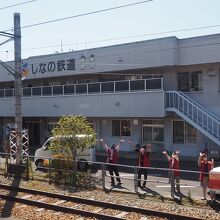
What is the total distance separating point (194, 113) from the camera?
26203mm

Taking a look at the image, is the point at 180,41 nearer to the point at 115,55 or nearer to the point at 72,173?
the point at 115,55

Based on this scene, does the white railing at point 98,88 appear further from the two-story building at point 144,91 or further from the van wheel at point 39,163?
the van wheel at point 39,163

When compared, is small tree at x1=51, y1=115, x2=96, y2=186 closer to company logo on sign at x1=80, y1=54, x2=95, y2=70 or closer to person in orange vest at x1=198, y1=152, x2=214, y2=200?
person in orange vest at x1=198, y1=152, x2=214, y2=200

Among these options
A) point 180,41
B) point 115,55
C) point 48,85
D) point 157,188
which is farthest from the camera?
point 48,85

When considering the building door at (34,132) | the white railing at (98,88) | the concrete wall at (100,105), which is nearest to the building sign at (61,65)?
the white railing at (98,88)

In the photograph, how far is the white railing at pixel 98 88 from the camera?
1117 inches

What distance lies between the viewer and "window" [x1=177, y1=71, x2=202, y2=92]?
2802 centimetres

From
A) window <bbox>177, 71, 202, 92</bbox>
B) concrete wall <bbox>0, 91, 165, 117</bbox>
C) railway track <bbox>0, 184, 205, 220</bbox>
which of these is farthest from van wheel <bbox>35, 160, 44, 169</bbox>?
window <bbox>177, 71, 202, 92</bbox>

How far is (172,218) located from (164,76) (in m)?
17.8

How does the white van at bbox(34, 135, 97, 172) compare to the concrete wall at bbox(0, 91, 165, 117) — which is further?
the concrete wall at bbox(0, 91, 165, 117)

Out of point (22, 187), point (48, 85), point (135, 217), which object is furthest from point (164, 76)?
point (135, 217)

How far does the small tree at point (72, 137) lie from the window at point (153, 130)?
39.5 feet

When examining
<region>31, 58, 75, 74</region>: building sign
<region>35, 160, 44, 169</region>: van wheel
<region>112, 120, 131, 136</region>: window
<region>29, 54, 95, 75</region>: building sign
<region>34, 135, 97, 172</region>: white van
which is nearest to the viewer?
<region>34, 135, 97, 172</region>: white van

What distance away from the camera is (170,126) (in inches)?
1147
